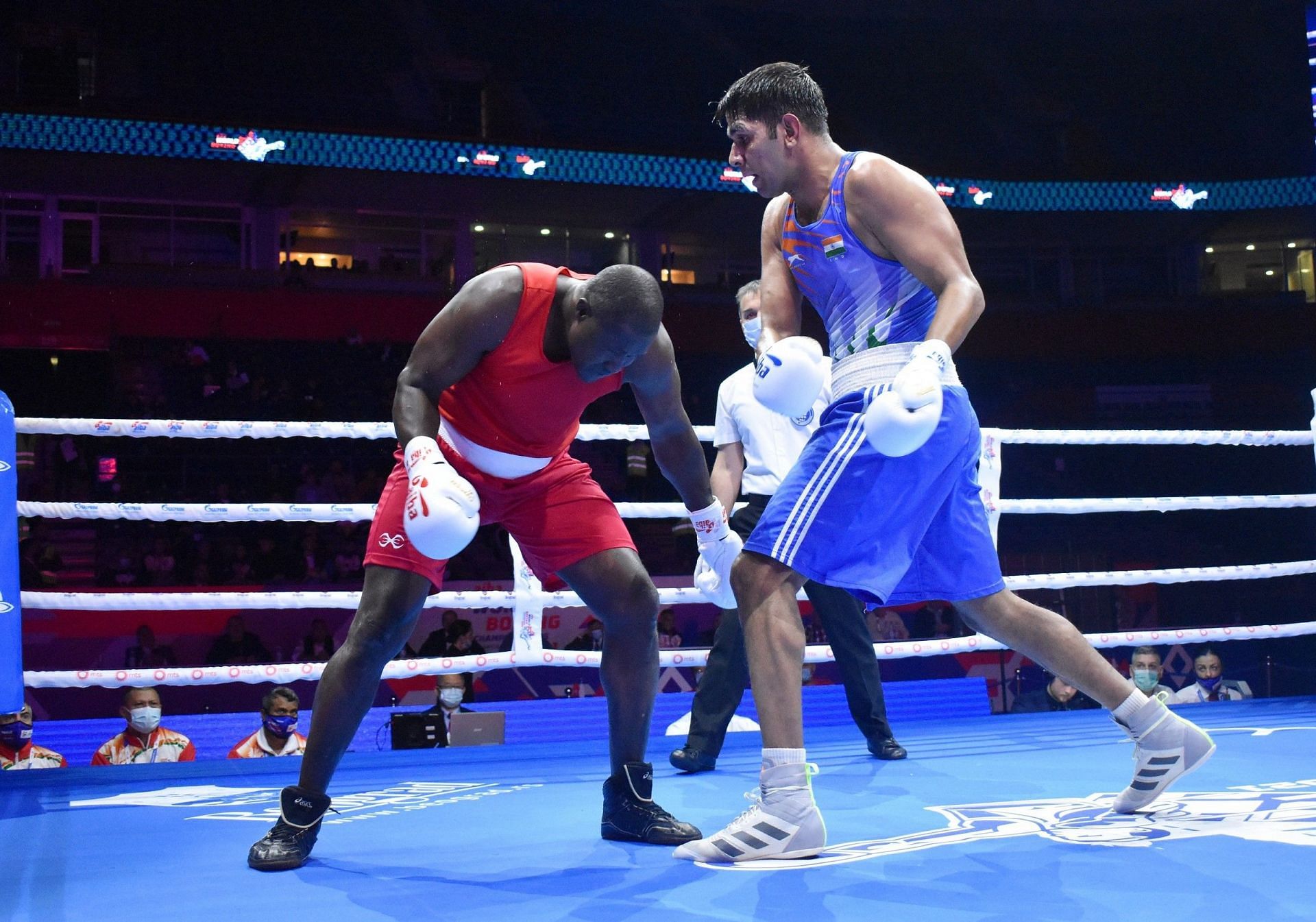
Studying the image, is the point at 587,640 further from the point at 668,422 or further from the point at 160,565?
the point at 668,422

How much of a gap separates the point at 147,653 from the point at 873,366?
24.4 ft

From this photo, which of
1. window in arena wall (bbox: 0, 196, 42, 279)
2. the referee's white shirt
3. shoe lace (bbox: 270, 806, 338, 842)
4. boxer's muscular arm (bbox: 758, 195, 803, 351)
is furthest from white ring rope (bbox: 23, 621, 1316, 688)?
window in arena wall (bbox: 0, 196, 42, 279)

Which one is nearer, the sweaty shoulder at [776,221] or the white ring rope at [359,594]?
the sweaty shoulder at [776,221]

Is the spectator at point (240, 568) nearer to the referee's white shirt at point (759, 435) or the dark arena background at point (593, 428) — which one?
the dark arena background at point (593, 428)

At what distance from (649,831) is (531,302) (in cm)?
98

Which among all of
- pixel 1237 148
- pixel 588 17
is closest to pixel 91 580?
pixel 588 17

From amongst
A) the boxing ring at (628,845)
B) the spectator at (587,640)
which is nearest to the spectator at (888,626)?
the spectator at (587,640)

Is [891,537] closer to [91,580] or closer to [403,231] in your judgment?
[91,580]

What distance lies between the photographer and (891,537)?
1.97m

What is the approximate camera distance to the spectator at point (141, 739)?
4.20 m

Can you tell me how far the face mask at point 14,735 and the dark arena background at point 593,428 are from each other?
0.36 m

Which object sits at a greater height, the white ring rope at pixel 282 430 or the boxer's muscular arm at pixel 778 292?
the boxer's muscular arm at pixel 778 292

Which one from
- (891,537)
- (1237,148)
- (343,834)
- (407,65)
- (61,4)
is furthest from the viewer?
(1237,148)

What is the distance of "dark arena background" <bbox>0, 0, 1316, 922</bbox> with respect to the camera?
200cm
